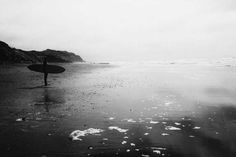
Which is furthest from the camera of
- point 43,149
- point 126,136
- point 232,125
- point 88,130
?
point 232,125

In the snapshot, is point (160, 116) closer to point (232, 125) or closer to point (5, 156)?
point (232, 125)

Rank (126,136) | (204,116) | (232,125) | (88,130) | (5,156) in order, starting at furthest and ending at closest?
(204,116) < (232,125) < (88,130) < (126,136) < (5,156)

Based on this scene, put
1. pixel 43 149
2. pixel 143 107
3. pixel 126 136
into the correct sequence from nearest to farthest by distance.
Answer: pixel 43 149 → pixel 126 136 → pixel 143 107

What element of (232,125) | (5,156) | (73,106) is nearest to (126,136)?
(5,156)

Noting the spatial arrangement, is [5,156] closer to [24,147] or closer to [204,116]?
[24,147]

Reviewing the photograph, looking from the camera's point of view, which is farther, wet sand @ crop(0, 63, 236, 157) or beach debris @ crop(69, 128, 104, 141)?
beach debris @ crop(69, 128, 104, 141)

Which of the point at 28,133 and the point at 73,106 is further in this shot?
the point at 73,106

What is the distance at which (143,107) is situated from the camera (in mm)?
16344

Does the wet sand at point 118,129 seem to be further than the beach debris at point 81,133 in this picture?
No

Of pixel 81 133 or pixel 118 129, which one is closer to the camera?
pixel 81 133

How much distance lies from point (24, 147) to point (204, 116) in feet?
32.3

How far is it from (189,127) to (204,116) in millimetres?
2645

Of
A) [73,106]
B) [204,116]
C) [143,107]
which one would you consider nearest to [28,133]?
[73,106]

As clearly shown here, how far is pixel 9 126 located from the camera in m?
11.2
